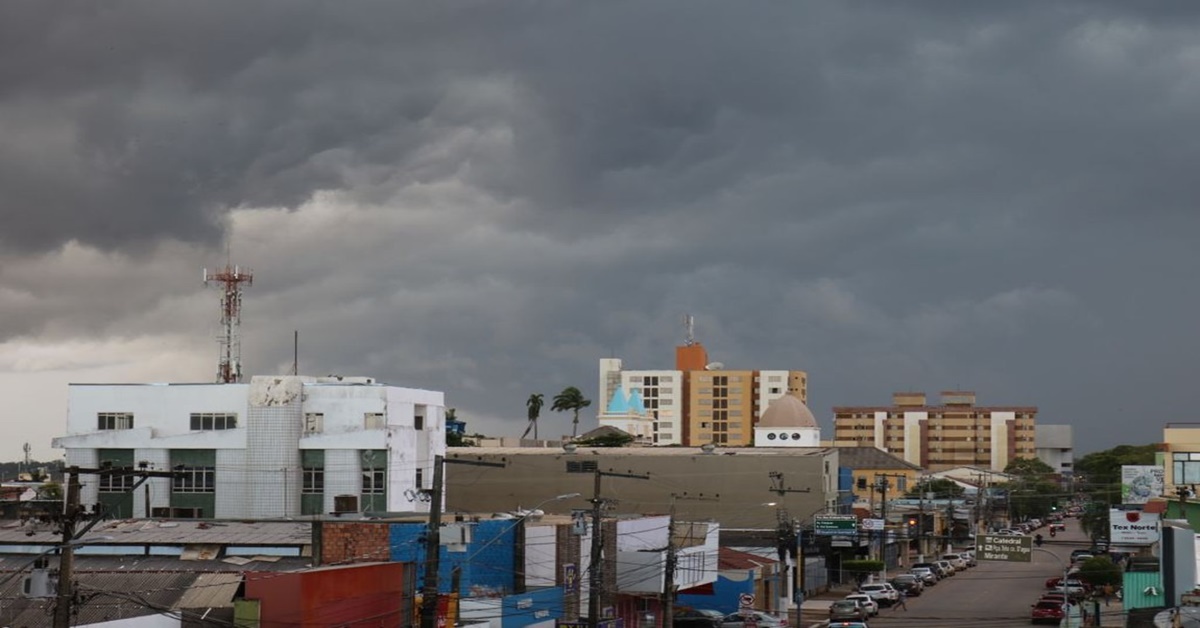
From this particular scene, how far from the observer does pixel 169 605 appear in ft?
150

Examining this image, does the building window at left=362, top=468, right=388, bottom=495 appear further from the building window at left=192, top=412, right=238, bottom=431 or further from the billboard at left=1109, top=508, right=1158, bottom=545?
the billboard at left=1109, top=508, right=1158, bottom=545

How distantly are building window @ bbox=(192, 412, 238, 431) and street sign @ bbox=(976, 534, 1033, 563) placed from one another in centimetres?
4955

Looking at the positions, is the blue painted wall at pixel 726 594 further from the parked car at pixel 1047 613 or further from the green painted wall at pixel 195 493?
the green painted wall at pixel 195 493

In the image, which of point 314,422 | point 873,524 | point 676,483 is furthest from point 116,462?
point 873,524

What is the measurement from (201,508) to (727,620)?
3850cm

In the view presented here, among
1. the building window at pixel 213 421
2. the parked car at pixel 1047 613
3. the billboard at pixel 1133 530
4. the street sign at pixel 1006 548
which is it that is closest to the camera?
the street sign at pixel 1006 548

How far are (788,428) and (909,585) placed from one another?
80.4 metres

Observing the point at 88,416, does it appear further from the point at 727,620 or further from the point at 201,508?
the point at 727,620

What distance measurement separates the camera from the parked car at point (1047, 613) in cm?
8388

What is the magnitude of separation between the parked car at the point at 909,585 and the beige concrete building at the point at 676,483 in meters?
11.1

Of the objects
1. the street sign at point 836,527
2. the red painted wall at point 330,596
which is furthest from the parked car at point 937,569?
the red painted wall at point 330,596

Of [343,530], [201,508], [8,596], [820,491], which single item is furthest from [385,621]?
[820,491]

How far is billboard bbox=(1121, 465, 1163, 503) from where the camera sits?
143m

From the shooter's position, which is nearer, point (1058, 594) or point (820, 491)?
point (1058, 594)
